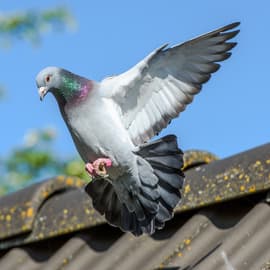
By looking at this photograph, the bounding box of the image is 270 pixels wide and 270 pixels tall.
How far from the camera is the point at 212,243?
4.17 meters

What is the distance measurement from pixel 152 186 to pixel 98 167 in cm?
34

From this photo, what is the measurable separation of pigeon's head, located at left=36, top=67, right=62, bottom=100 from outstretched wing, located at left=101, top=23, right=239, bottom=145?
203 mm

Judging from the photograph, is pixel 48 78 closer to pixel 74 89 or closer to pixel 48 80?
pixel 48 80

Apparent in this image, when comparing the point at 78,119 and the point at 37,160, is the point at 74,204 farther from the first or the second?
the point at 37,160

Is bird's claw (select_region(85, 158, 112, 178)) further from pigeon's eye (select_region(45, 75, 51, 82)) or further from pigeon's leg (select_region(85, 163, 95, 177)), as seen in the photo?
pigeon's eye (select_region(45, 75, 51, 82))

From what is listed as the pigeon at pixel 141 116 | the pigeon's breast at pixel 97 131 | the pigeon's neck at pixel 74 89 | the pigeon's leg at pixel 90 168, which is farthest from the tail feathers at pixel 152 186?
the pigeon's neck at pixel 74 89

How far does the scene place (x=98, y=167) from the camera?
362 cm

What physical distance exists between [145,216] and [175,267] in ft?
1.31

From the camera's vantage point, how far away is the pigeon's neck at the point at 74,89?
3.73m

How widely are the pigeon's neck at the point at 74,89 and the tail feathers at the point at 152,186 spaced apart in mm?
327

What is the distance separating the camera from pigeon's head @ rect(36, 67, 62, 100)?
3.62 metres

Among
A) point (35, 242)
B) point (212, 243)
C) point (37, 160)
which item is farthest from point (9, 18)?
point (212, 243)

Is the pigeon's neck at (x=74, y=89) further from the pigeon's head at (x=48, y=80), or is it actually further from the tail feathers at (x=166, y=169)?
the tail feathers at (x=166, y=169)

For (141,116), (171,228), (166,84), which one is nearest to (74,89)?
(141,116)
